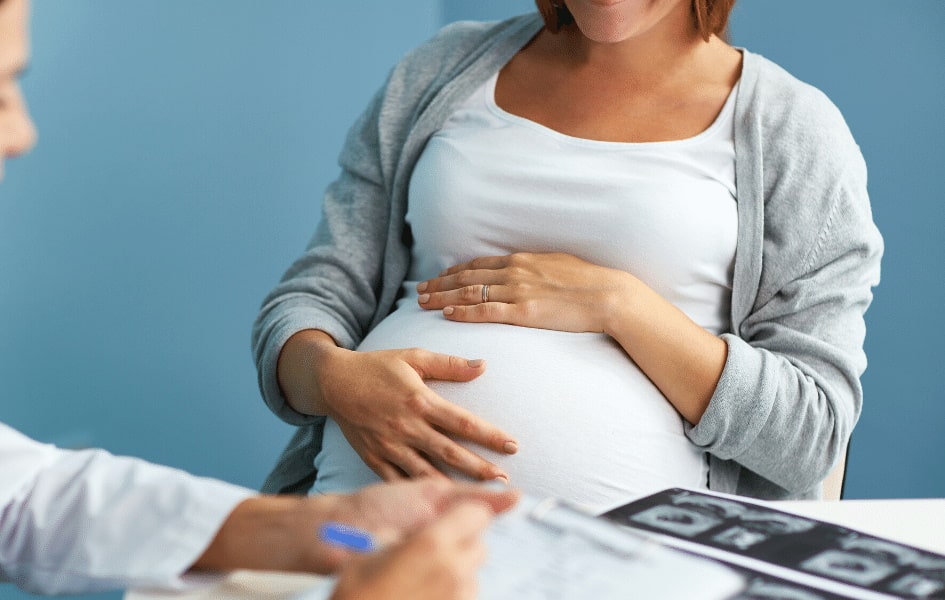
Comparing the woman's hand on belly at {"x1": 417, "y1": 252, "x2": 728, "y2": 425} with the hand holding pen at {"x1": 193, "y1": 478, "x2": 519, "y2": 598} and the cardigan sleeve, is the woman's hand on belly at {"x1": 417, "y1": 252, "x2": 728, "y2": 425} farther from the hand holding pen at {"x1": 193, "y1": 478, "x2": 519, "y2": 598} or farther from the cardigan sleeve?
→ the hand holding pen at {"x1": 193, "y1": 478, "x2": 519, "y2": 598}

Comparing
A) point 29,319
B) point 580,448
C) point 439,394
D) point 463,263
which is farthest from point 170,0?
point 580,448

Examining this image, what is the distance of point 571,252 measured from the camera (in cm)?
113

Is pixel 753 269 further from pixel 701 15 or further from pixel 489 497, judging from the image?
pixel 489 497

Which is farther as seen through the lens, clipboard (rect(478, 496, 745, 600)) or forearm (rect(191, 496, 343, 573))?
forearm (rect(191, 496, 343, 573))

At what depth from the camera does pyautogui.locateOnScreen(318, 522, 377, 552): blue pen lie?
570 millimetres

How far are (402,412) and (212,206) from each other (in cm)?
88

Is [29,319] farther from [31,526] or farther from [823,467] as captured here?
[823,467]

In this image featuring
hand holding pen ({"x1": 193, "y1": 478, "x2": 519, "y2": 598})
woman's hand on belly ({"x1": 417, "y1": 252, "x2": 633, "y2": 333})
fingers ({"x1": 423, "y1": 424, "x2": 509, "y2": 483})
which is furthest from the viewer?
woman's hand on belly ({"x1": 417, "y1": 252, "x2": 633, "y2": 333})

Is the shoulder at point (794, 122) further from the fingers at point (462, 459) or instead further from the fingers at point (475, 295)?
the fingers at point (462, 459)

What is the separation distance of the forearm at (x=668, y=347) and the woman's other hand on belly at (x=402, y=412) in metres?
0.15

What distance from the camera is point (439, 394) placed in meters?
1.01

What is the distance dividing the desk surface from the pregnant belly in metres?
0.22

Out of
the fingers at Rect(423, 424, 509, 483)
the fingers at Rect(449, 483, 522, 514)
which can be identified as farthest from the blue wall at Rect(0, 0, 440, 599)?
the fingers at Rect(449, 483, 522, 514)

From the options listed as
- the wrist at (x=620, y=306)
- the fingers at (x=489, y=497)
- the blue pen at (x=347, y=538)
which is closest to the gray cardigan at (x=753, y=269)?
the wrist at (x=620, y=306)
